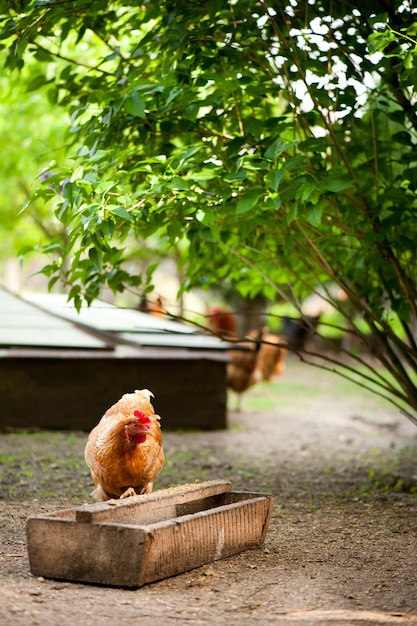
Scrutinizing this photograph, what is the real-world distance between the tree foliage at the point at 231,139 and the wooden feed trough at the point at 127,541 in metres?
1.44

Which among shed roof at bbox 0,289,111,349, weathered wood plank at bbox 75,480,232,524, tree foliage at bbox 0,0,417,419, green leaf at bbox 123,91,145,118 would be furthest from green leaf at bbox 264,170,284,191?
shed roof at bbox 0,289,111,349

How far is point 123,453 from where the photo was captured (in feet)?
15.4

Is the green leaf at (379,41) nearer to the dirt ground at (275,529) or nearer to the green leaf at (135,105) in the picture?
the green leaf at (135,105)

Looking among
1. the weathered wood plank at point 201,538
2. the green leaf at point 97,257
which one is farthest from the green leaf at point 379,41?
the weathered wood plank at point 201,538

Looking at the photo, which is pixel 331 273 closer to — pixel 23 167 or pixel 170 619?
pixel 170 619

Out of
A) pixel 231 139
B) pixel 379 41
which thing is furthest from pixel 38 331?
pixel 379 41

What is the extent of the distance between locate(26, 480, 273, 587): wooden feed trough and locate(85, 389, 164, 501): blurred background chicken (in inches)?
16.9

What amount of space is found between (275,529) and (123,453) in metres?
1.07

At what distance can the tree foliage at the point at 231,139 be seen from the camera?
4703mm

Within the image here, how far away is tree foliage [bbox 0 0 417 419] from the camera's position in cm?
470

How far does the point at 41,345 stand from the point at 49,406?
0.66m

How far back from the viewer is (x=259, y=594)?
3.72 m

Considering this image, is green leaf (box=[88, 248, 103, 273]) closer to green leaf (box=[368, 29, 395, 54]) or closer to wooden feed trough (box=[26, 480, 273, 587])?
wooden feed trough (box=[26, 480, 273, 587])

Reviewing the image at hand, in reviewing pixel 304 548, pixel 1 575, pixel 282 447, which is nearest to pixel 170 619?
pixel 1 575
